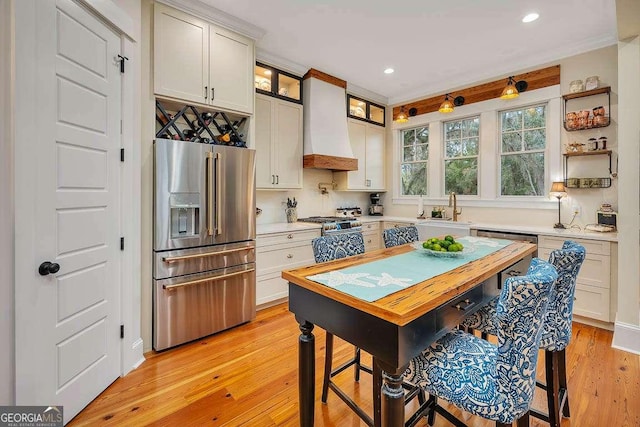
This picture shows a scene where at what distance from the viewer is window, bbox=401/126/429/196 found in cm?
494

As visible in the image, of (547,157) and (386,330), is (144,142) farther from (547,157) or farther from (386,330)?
(547,157)

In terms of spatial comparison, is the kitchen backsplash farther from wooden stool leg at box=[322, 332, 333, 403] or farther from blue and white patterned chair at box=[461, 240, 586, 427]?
blue and white patterned chair at box=[461, 240, 586, 427]

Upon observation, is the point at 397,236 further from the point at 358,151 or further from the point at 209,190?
the point at 358,151

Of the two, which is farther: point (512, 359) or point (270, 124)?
point (270, 124)

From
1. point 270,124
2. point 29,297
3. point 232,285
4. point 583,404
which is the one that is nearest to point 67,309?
point 29,297

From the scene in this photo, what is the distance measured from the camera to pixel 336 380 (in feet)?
7.03

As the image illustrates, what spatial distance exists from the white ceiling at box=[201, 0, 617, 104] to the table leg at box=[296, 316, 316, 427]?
2742mm

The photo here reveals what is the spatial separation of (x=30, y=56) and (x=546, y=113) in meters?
4.82

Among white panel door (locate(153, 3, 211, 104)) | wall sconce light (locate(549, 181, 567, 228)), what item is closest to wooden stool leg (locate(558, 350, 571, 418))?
wall sconce light (locate(549, 181, 567, 228))

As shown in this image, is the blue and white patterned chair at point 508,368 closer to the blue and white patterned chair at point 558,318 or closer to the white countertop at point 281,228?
the blue and white patterned chair at point 558,318

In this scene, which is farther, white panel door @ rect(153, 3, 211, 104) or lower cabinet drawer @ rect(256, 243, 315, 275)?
lower cabinet drawer @ rect(256, 243, 315, 275)

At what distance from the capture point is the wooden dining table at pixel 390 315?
1.06m

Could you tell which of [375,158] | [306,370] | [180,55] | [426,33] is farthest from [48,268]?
[375,158]

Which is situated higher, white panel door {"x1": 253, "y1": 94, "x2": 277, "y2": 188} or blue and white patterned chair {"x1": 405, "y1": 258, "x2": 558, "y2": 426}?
white panel door {"x1": 253, "y1": 94, "x2": 277, "y2": 188}
